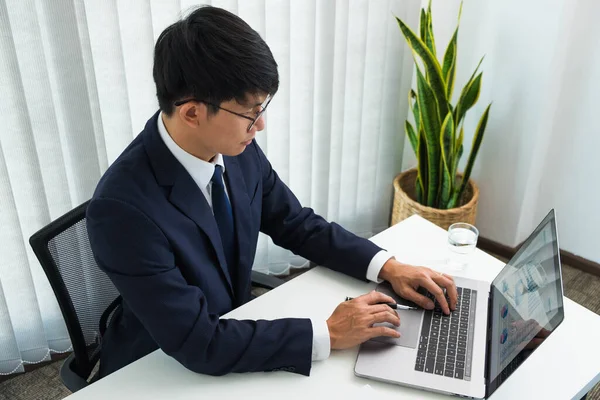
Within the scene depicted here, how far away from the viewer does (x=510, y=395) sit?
1191mm

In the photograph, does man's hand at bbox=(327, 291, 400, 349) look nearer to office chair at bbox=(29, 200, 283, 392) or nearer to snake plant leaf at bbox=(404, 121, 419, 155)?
office chair at bbox=(29, 200, 283, 392)

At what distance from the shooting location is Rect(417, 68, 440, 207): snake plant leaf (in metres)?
2.53

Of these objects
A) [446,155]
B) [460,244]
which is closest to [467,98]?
[446,155]

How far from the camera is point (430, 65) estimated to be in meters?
2.48

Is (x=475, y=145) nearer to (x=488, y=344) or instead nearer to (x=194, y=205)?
(x=488, y=344)

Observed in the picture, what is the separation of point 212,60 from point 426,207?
1.72m

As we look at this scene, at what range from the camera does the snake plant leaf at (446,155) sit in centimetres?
252

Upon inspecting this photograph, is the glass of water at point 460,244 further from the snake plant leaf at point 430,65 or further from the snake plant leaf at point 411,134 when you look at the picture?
the snake plant leaf at point 411,134

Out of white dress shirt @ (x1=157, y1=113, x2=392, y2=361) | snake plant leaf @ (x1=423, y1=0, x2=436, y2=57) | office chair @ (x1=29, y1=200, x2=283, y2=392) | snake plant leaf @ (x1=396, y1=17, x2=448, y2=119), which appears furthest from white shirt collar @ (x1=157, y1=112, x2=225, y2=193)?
snake plant leaf @ (x1=423, y1=0, x2=436, y2=57)

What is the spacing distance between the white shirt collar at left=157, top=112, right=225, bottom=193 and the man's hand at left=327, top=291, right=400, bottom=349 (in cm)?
43

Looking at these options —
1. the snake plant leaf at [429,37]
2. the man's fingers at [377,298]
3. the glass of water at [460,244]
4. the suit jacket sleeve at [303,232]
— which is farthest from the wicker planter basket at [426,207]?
the man's fingers at [377,298]

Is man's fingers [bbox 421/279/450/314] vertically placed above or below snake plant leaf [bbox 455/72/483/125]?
below

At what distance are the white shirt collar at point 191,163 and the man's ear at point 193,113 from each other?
0.08 metres

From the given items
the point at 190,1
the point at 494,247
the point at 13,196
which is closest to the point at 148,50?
the point at 190,1
